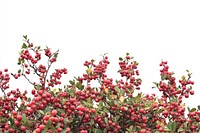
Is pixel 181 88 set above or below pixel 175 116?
above

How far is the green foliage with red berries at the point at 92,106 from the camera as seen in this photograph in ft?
21.7

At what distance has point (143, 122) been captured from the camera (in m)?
7.48

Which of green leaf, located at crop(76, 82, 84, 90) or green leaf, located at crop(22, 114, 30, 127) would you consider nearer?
green leaf, located at crop(22, 114, 30, 127)

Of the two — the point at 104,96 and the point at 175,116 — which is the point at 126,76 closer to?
the point at 104,96

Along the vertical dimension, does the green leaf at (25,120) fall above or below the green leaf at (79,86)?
below

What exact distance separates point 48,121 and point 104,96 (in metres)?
2.65

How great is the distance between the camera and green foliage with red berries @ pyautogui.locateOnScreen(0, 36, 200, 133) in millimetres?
6610

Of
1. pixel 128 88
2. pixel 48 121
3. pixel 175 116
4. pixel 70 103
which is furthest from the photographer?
pixel 128 88

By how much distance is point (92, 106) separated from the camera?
691 centimetres

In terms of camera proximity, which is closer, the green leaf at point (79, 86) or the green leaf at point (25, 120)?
the green leaf at point (25, 120)

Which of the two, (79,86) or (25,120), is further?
(79,86)

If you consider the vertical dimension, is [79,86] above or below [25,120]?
above

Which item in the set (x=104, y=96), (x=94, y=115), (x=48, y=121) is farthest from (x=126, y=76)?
(x=48, y=121)

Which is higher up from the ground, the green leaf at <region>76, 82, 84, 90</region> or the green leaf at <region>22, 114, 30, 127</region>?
the green leaf at <region>76, 82, 84, 90</region>
